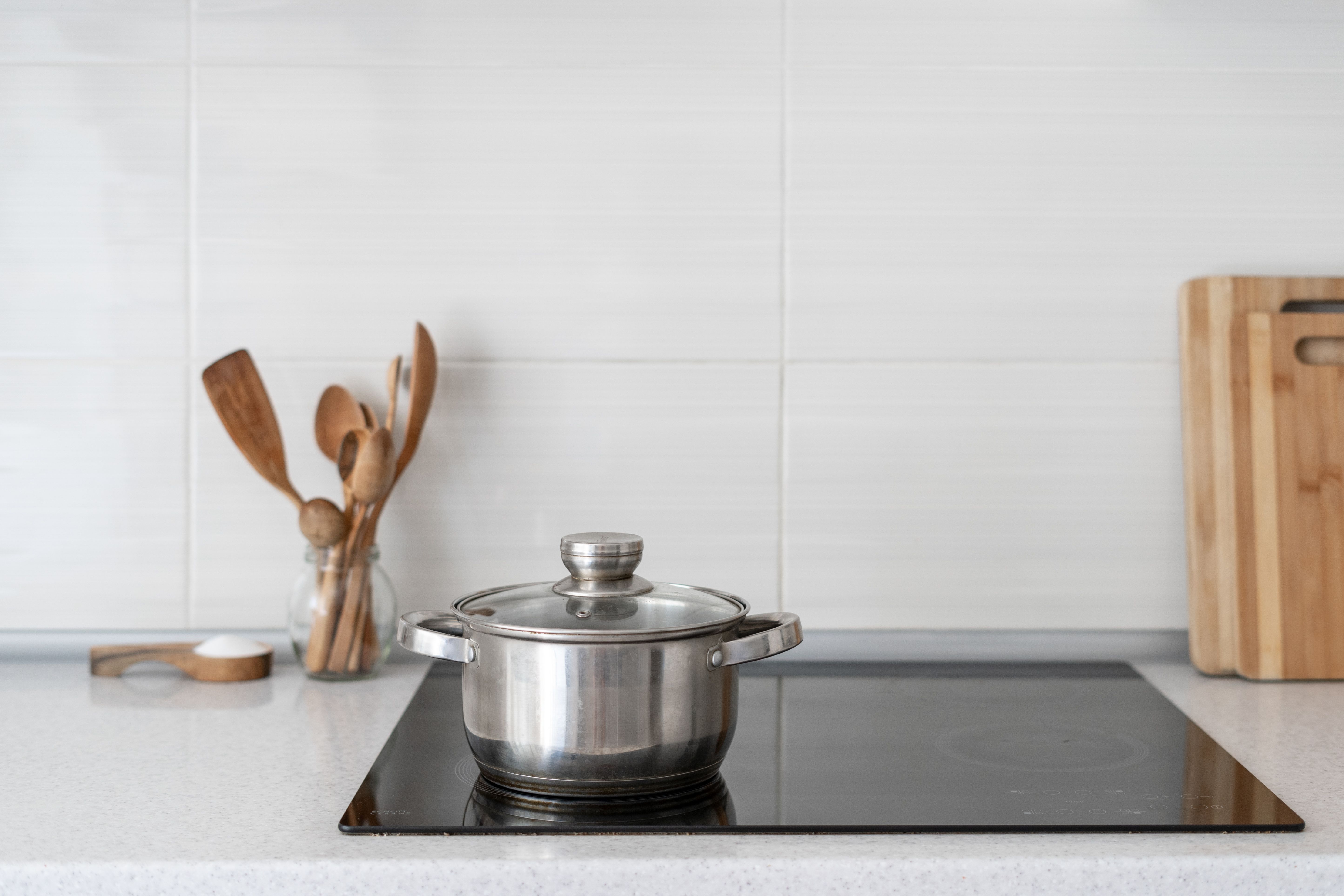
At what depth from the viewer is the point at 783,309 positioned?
3.53 ft

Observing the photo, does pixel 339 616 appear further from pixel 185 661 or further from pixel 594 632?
pixel 594 632

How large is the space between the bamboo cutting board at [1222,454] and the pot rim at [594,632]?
0.60m

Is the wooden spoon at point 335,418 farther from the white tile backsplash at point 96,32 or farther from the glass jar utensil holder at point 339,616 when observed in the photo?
the white tile backsplash at point 96,32

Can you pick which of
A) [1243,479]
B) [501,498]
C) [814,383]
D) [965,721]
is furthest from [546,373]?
[1243,479]

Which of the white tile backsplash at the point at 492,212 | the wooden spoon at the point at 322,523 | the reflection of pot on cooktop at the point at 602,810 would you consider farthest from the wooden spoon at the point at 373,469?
the reflection of pot on cooktop at the point at 602,810

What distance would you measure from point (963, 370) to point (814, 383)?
0.53ft

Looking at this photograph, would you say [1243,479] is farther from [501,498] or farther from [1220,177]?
[501,498]

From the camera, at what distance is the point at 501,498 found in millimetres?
1078

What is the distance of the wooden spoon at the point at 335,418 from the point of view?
104 centimetres

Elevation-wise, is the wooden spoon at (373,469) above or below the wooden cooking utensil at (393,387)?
below

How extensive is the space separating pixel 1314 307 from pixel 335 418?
103cm

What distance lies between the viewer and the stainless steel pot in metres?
0.65

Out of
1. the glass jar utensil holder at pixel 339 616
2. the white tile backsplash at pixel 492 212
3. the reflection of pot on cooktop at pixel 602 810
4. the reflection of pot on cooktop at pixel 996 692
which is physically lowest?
the reflection of pot on cooktop at pixel 602 810

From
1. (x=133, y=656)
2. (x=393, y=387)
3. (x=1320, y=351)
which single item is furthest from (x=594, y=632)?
(x=1320, y=351)
